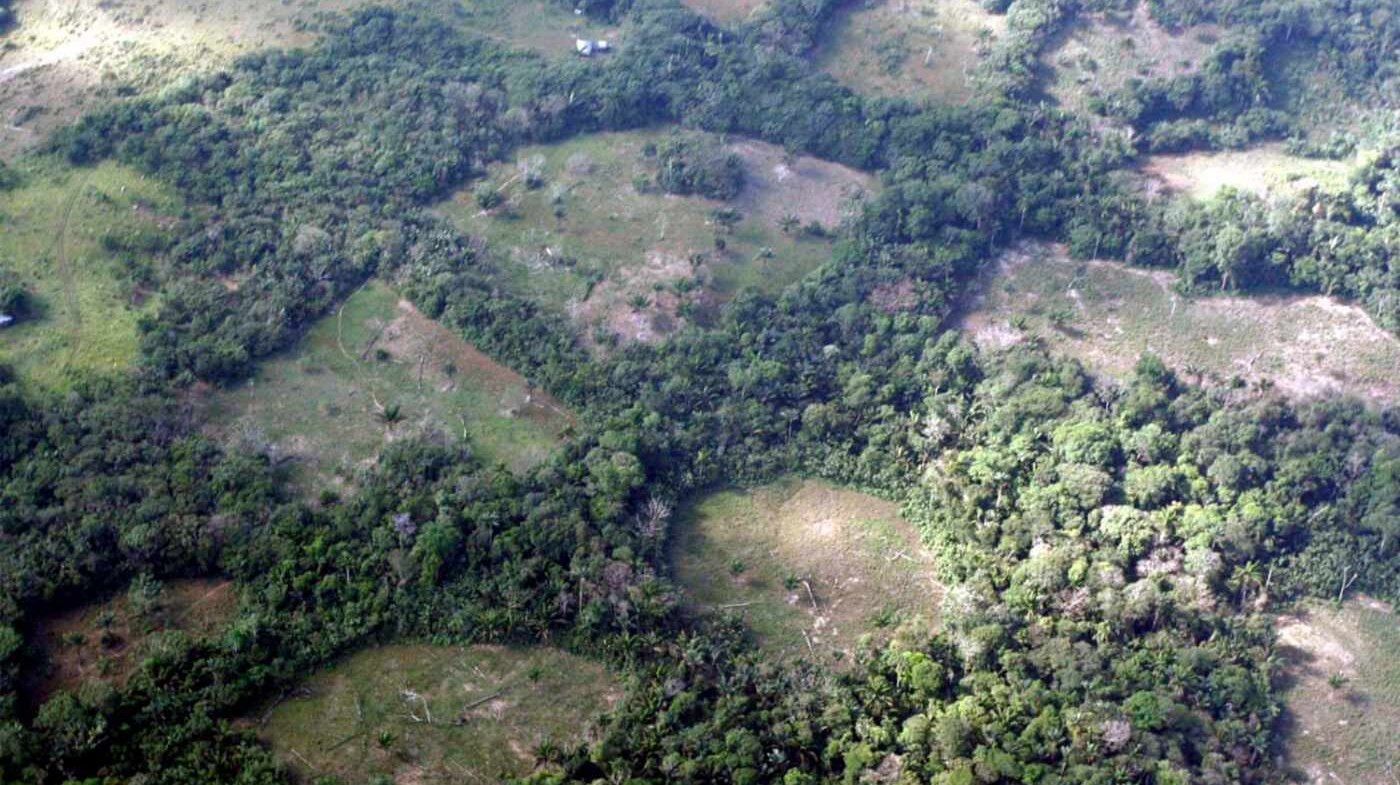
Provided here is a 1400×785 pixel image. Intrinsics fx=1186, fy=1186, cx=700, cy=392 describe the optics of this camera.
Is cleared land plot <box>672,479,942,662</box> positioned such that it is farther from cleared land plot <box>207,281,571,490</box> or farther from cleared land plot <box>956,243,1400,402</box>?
cleared land plot <box>956,243,1400,402</box>

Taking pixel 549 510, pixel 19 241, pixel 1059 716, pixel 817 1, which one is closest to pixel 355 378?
pixel 549 510

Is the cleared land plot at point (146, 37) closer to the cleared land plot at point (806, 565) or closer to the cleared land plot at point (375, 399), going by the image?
the cleared land plot at point (375, 399)

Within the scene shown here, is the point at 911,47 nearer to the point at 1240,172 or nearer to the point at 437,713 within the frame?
the point at 1240,172

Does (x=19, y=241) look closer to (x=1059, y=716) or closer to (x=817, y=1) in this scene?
(x=817, y=1)

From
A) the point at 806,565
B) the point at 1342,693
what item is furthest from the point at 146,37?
the point at 1342,693

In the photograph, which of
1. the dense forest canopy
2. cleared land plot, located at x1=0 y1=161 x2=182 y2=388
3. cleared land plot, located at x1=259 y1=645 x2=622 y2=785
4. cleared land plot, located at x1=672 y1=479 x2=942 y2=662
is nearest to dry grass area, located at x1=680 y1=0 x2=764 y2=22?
the dense forest canopy

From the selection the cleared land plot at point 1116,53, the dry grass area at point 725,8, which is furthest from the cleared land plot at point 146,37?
the cleared land plot at point 1116,53
